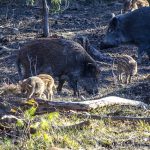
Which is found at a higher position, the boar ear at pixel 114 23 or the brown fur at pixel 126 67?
the boar ear at pixel 114 23

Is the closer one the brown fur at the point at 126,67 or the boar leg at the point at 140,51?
the brown fur at the point at 126,67

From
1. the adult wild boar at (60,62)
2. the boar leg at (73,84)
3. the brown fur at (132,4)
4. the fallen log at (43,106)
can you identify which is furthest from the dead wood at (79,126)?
the brown fur at (132,4)

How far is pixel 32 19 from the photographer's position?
1898 centimetres

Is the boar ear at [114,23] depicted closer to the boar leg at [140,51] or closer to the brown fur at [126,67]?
the boar leg at [140,51]

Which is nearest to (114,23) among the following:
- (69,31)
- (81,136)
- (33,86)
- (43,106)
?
(69,31)

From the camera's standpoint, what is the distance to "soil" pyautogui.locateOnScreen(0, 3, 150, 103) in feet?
39.2

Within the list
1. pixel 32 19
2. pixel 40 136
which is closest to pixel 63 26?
pixel 32 19

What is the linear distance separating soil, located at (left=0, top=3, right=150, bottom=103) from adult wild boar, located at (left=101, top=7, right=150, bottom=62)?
0.37 meters

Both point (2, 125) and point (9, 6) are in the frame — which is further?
point (9, 6)

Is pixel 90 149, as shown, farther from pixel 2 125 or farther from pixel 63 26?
pixel 63 26

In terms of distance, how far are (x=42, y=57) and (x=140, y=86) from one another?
81.6 inches

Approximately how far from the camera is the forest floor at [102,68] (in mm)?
6039

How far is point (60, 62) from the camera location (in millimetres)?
11164

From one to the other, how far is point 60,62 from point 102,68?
2.51m
